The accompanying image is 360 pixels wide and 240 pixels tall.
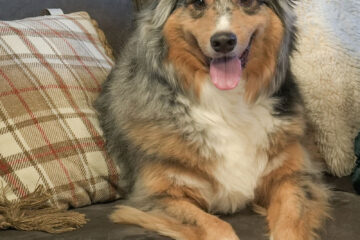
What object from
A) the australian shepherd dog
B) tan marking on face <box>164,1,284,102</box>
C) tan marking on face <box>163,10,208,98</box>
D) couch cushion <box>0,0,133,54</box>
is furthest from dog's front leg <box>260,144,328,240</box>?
couch cushion <box>0,0,133,54</box>

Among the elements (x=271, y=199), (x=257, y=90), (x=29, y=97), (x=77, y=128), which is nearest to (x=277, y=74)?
(x=257, y=90)

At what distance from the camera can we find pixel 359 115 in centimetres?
202

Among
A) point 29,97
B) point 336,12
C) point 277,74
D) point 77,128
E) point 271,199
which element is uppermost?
point 336,12

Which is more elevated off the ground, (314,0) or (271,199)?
(314,0)

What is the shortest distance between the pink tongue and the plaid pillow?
0.57 meters

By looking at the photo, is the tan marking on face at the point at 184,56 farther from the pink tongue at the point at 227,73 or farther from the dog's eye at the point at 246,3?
the dog's eye at the point at 246,3

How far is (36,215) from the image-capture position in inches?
60.2

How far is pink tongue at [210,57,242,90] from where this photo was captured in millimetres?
1582

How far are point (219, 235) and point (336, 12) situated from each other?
1.24 metres

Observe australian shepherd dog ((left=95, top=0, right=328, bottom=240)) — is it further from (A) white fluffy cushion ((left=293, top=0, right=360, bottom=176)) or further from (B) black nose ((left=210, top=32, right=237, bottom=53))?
(A) white fluffy cushion ((left=293, top=0, right=360, bottom=176))

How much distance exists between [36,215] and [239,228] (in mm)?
704

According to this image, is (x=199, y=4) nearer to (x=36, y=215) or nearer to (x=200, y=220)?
(x=200, y=220)

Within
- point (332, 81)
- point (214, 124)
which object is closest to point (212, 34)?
point (214, 124)

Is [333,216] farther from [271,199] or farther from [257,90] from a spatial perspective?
[257,90]
